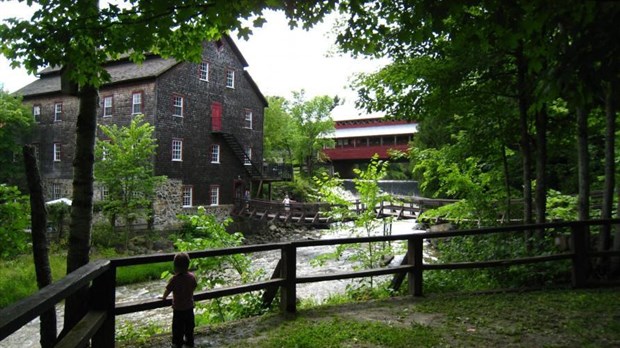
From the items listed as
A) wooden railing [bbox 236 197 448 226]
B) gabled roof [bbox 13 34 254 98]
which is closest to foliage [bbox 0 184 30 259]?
gabled roof [bbox 13 34 254 98]

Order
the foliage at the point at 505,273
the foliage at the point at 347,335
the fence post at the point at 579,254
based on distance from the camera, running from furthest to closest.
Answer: the foliage at the point at 505,273 → the fence post at the point at 579,254 → the foliage at the point at 347,335

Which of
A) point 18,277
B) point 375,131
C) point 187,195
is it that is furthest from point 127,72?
point 375,131

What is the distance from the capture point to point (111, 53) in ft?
16.8

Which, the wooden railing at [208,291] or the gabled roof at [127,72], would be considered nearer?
the wooden railing at [208,291]

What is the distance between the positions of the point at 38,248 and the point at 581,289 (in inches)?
303

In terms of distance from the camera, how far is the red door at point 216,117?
33406 millimetres

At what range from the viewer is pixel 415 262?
20.6ft

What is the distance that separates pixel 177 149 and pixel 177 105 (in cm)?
317

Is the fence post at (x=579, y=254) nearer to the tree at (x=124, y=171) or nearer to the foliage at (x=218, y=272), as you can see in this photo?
the foliage at (x=218, y=272)

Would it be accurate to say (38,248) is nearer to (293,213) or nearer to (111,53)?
(111,53)

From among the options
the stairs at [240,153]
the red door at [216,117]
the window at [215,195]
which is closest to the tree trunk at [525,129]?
the window at [215,195]

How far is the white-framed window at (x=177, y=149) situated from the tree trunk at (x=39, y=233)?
85.6 ft

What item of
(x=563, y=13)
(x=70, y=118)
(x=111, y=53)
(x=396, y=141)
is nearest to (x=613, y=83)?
(x=563, y=13)

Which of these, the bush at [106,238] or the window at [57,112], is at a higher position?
the window at [57,112]
